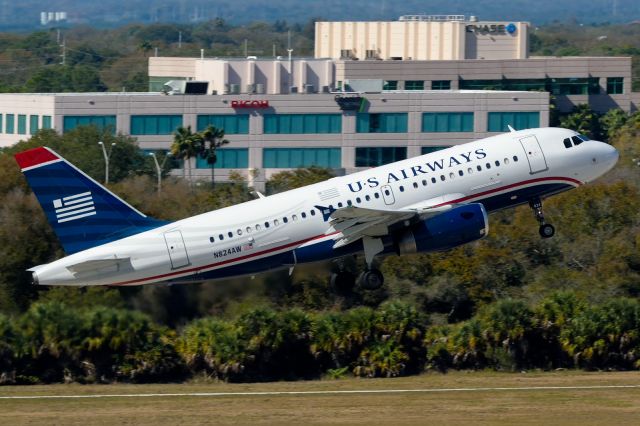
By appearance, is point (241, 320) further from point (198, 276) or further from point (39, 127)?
point (39, 127)

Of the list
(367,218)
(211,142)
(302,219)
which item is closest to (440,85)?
(211,142)

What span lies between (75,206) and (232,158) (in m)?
70.3

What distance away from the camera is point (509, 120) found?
120812 millimetres

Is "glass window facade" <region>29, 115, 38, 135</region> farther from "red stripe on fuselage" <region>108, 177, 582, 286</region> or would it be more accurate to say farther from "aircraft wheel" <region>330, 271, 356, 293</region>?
"red stripe on fuselage" <region>108, 177, 582, 286</region>

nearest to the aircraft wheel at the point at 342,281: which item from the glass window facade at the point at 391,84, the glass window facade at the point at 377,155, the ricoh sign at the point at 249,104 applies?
the glass window facade at the point at 377,155

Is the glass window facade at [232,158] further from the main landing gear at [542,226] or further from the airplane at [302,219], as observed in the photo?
the airplane at [302,219]

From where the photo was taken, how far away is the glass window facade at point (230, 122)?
120312 millimetres

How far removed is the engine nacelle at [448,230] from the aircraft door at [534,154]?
299 centimetres

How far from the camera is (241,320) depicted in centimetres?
4853

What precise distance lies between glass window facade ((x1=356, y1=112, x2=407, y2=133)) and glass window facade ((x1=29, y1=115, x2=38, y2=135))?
2828cm

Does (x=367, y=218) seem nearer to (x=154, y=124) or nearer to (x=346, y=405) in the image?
(x=346, y=405)

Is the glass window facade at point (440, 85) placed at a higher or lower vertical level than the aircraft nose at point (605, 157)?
higher

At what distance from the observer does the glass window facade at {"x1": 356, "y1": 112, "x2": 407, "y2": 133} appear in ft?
397

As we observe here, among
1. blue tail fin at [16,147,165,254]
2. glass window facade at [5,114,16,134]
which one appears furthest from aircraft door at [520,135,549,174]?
glass window facade at [5,114,16,134]
